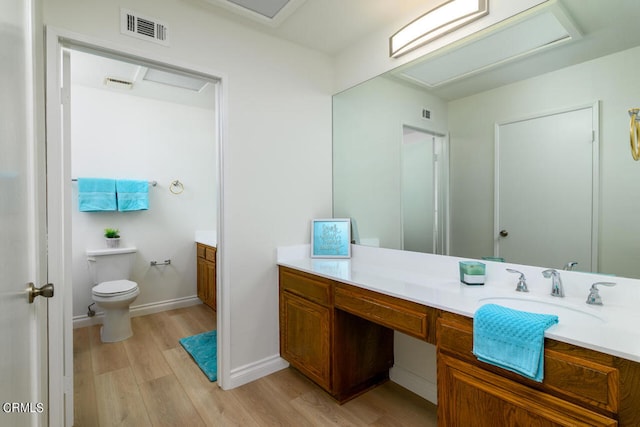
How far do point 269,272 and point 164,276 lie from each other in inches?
77.2

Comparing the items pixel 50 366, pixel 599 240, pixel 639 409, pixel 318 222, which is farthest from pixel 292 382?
pixel 599 240

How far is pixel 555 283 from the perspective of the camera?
4.51 ft

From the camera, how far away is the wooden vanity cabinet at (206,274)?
3234 millimetres

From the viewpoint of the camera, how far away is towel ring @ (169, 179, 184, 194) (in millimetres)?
3645

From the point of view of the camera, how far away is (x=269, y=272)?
7.50ft

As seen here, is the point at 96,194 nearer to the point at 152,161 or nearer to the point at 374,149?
the point at 152,161

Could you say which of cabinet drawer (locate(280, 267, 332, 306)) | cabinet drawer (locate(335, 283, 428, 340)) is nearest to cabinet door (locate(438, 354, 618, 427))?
cabinet drawer (locate(335, 283, 428, 340))

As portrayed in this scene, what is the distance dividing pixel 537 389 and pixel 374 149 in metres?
1.83

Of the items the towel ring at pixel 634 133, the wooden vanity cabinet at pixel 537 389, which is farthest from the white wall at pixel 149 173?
the towel ring at pixel 634 133

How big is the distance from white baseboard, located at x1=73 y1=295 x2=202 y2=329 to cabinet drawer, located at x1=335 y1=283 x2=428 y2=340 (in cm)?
261

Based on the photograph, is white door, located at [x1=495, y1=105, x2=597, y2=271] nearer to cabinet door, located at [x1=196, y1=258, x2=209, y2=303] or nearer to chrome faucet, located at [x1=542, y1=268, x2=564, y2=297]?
chrome faucet, located at [x1=542, y1=268, x2=564, y2=297]

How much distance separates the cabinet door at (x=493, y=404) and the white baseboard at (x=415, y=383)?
Answer: 0.72 meters

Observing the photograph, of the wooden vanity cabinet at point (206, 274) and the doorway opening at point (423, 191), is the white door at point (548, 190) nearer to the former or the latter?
the doorway opening at point (423, 191)

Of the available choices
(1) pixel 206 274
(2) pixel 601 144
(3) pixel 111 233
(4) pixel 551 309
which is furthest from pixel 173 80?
(4) pixel 551 309
